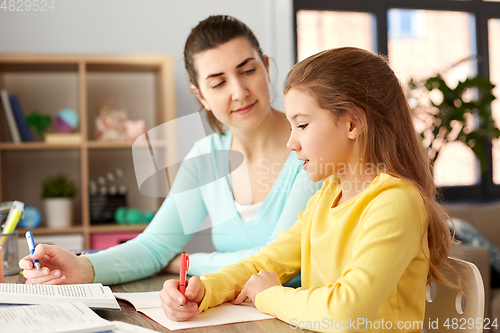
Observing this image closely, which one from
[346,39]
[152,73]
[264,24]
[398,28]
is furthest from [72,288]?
[398,28]

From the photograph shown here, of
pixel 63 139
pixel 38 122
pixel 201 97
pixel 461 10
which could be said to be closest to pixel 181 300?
pixel 201 97

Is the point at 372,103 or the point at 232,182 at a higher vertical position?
the point at 372,103

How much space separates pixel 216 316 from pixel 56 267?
381 millimetres

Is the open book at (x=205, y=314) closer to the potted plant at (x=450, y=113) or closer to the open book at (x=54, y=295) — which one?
the open book at (x=54, y=295)

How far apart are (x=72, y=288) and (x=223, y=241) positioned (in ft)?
1.31

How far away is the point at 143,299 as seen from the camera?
81cm

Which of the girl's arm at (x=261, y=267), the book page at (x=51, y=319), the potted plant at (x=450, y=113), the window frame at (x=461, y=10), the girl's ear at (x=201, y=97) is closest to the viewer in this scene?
the book page at (x=51, y=319)

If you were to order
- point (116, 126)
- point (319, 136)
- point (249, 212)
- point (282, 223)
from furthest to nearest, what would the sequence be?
point (116, 126)
point (249, 212)
point (282, 223)
point (319, 136)

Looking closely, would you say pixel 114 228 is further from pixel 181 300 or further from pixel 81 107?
pixel 181 300

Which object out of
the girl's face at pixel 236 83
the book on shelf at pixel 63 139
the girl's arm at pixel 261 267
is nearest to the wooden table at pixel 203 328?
the girl's arm at pixel 261 267

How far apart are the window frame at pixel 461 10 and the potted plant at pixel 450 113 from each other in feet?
1.57

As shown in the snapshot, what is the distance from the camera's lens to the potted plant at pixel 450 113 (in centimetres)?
253

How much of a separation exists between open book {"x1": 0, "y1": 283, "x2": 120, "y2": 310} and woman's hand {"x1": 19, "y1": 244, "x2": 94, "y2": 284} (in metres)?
0.07

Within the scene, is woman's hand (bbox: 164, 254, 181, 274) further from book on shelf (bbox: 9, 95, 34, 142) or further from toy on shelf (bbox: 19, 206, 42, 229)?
book on shelf (bbox: 9, 95, 34, 142)
